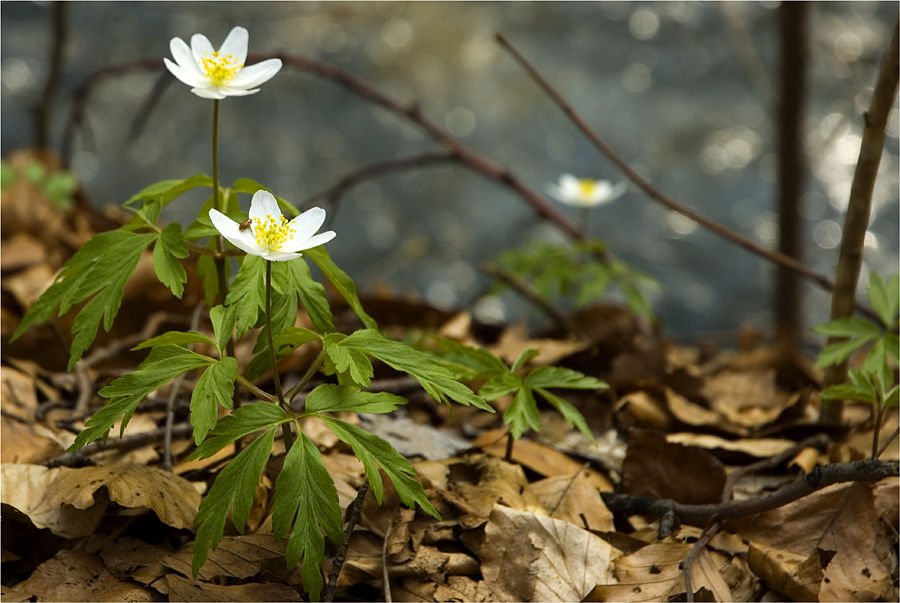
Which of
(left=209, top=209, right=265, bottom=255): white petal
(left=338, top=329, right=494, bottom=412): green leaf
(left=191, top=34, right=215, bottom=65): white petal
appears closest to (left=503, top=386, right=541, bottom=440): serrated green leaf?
(left=338, top=329, right=494, bottom=412): green leaf

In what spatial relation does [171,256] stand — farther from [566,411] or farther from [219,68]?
[566,411]

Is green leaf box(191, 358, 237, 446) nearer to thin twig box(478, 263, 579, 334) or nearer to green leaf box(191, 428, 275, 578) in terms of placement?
A: green leaf box(191, 428, 275, 578)

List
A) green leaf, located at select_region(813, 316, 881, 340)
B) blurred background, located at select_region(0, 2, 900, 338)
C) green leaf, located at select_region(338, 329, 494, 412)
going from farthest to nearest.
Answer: blurred background, located at select_region(0, 2, 900, 338), green leaf, located at select_region(813, 316, 881, 340), green leaf, located at select_region(338, 329, 494, 412)

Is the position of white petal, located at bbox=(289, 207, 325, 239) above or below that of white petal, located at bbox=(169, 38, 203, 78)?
below

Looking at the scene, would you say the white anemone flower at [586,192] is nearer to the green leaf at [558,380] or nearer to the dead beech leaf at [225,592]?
the green leaf at [558,380]

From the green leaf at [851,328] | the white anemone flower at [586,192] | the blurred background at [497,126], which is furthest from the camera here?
the blurred background at [497,126]

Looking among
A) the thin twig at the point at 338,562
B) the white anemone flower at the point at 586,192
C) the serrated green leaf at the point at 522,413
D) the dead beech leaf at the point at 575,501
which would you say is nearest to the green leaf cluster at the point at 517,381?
the serrated green leaf at the point at 522,413
